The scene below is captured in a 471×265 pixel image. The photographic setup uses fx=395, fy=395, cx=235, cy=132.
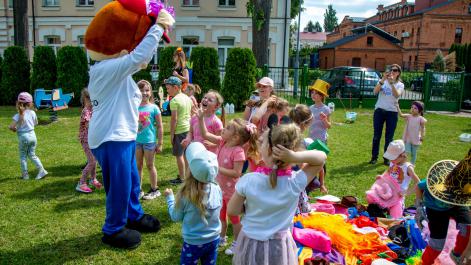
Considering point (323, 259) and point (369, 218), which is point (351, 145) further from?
point (323, 259)

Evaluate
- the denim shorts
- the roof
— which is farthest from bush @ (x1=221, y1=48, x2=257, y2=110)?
the roof

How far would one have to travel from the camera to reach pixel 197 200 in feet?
9.84

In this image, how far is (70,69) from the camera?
49.8ft

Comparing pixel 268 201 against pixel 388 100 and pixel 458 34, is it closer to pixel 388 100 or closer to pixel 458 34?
pixel 388 100

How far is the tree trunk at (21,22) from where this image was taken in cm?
1720

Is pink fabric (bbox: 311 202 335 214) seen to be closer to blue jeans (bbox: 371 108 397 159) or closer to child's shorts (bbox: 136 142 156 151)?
child's shorts (bbox: 136 142 156 151)

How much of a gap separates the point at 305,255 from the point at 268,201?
57.0 inches

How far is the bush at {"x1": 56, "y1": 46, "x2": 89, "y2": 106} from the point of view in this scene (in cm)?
1514

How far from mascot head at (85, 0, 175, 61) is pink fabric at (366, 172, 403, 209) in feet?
11.3

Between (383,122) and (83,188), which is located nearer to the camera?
(83,188)

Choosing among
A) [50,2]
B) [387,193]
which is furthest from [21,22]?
[387,193]

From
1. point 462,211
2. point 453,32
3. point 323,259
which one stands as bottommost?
point 323,259

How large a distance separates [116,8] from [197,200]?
2186mm

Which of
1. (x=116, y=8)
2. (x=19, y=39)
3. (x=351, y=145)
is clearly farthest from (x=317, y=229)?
(x=19, y=39)
